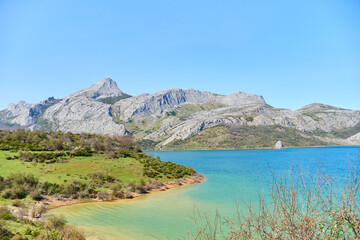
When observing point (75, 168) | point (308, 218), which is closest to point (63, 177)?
point (75, 168)

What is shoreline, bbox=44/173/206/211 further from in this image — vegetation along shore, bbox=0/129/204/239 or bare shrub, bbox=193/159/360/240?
bare shrub, bbox=193/159/360/240

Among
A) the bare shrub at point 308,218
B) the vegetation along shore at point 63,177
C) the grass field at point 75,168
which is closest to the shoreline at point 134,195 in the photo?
the vegetation along shore at point 63,177

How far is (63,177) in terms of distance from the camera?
3092 cm

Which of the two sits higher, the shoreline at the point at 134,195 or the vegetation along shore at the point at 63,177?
the vegetation along shore at the point at 63,177

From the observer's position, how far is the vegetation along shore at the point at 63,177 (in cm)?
1816

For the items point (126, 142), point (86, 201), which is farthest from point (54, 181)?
point (126, 142)

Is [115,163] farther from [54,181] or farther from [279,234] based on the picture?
[279,234]

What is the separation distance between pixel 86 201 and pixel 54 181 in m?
6.70

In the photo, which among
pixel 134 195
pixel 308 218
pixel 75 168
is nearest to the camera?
pixel 308 218

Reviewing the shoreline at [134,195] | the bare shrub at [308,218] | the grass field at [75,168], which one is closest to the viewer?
the bare shrub at [308,218]

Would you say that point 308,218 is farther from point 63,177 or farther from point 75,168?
point 75,168

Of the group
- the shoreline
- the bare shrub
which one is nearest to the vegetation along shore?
the shoreline

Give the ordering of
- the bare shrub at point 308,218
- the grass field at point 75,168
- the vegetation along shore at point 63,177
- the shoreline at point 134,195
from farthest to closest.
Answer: the grass field at point 75,168, the shoreline at point 134,195, the vegetation along shore at point 63,177, the bare shrub at point 308,218

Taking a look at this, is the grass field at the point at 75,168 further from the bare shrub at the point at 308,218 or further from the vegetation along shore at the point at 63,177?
the bare shrub at the point at 308,218
